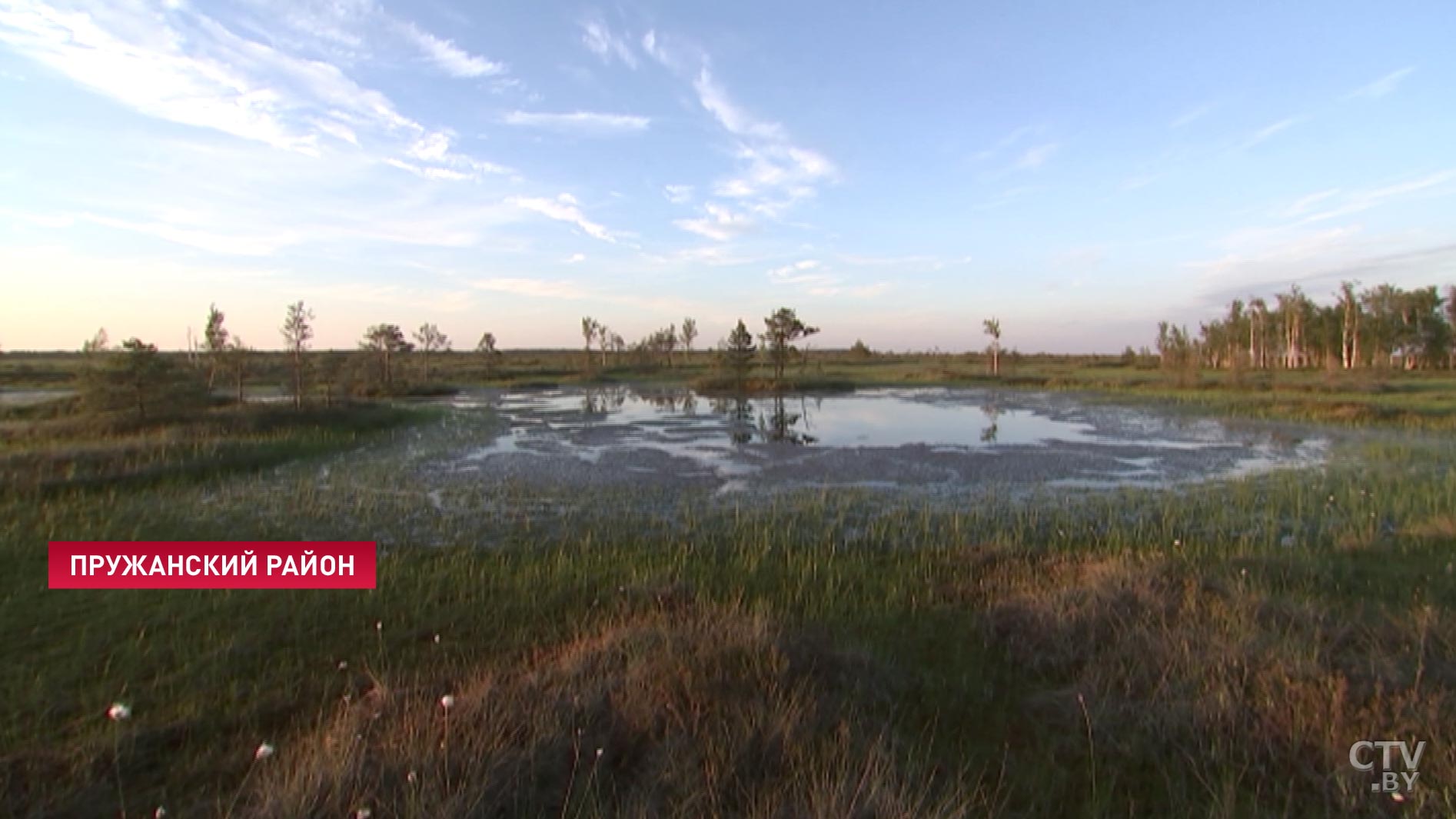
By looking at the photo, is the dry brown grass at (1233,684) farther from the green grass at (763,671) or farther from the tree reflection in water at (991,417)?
the tree reflection in water at (991,417)

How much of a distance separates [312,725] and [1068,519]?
9.18m

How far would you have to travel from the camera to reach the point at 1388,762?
2986mm

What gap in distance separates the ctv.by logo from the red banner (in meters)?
7.14

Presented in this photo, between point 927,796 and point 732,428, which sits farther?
point 732,428

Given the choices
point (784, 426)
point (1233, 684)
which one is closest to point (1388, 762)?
point (1233, 684)

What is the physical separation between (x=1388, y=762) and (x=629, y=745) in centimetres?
370

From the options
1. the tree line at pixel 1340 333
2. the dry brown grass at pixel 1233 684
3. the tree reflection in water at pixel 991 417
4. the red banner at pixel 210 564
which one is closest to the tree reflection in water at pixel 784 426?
the tree reflection in water at pixel 991 417

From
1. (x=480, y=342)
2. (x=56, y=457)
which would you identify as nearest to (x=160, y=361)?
(x=56, y=457)

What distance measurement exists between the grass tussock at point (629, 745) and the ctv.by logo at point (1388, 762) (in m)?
1.87

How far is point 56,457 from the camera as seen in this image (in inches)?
440

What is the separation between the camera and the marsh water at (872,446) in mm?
12711

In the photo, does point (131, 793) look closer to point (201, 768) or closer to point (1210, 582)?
point (201, 768)

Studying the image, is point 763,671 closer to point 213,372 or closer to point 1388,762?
point 1388,762

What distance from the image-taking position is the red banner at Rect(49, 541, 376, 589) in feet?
19.7
